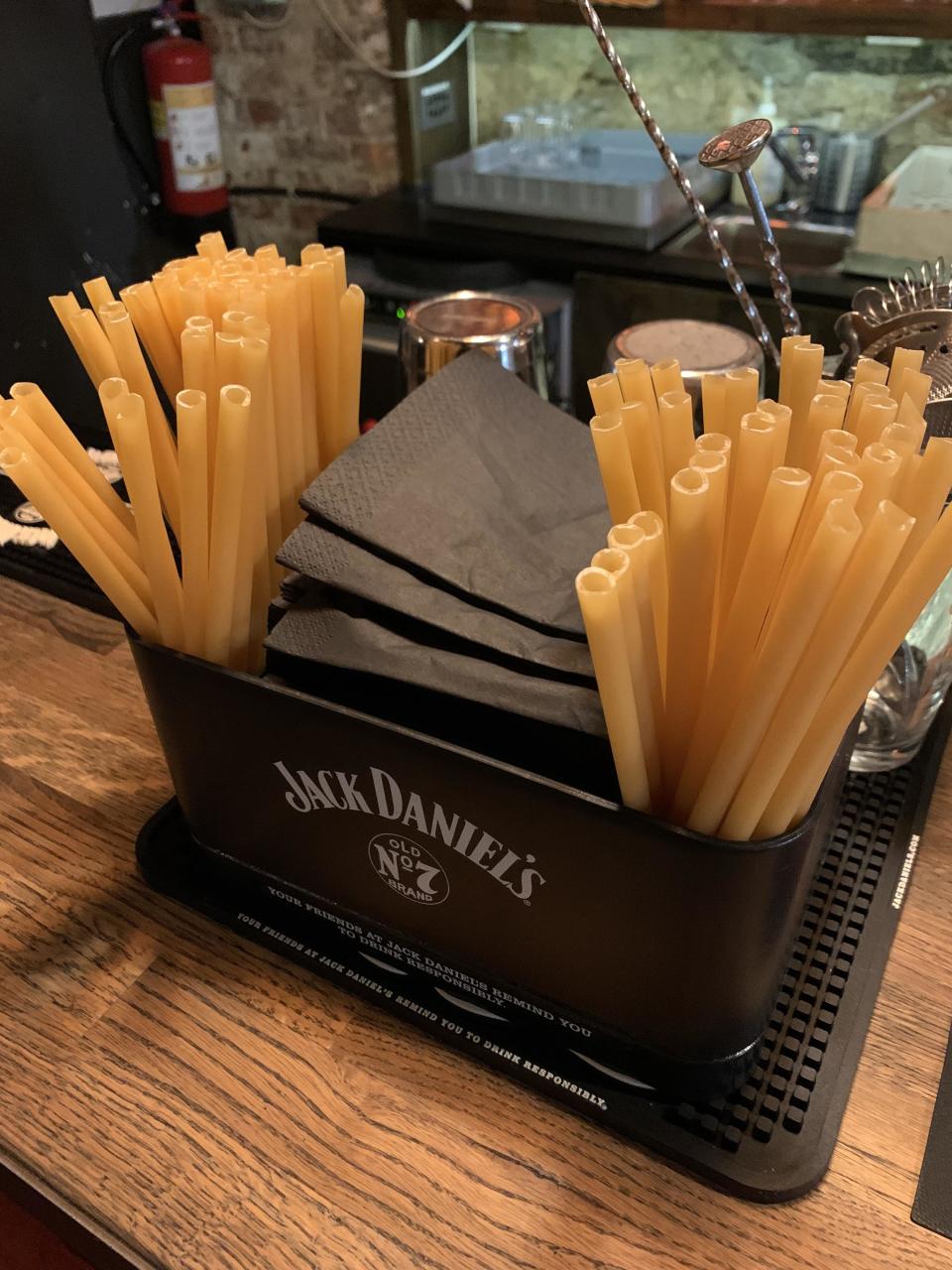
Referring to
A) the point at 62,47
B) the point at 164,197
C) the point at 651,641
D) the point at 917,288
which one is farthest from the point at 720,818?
the point at 164,197

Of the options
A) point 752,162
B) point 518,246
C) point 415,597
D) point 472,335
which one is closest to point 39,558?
point 472,335

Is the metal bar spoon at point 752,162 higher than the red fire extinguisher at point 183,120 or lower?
higher

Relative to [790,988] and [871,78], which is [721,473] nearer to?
[790,988]

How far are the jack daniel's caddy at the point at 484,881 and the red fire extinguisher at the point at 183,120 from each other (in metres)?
1.97

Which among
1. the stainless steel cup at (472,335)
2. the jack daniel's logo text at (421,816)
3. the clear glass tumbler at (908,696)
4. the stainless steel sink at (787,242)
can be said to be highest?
the stainless steel cup at (472,335)

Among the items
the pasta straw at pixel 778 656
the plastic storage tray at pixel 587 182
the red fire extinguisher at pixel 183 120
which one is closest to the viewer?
the pasta straw at pixel 778 656

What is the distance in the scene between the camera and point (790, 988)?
1.68 ft

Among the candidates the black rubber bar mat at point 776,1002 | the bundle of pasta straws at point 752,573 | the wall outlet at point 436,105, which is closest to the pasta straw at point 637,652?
the bundle of pasta straws at point 752,573

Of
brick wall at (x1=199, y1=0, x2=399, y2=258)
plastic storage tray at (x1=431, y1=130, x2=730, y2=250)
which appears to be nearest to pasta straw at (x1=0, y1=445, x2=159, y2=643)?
plastic storage tray at (x1=431, y1=130, x2=730, y2=250)

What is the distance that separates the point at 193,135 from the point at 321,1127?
216cm

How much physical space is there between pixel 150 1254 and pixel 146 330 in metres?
0.43

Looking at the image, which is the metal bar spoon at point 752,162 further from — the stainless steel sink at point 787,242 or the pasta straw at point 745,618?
the stainless steel sink at point 787,242

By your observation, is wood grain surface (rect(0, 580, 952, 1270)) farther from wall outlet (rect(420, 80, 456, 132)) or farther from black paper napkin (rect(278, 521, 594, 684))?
wall outlet (rect(420, 80, 456, 132))

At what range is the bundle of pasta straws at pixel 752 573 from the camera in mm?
331
